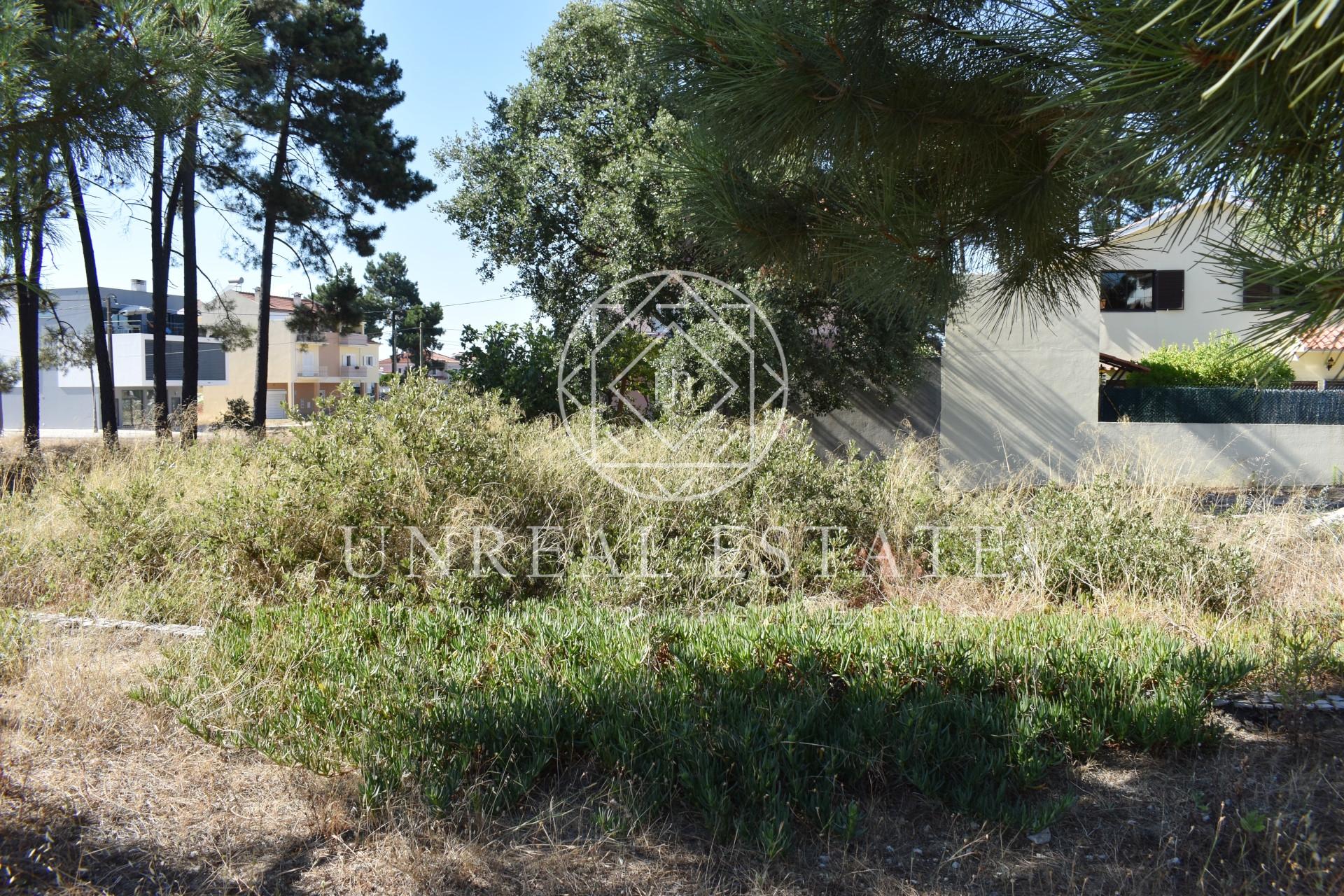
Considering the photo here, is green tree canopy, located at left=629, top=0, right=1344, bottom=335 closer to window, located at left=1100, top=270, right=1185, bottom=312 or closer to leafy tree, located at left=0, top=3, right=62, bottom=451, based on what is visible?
leafy tree, located at left=0, top=3, right=62, bottom=451

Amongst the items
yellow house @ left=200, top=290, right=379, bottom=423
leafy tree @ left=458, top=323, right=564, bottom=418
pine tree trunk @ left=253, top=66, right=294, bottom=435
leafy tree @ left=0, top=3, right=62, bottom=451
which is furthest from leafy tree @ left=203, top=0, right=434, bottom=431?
yellow house @ left=200, top=290, right=379, bottom=423

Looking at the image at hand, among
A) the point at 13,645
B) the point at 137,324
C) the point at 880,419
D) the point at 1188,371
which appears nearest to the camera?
the point at 13,645

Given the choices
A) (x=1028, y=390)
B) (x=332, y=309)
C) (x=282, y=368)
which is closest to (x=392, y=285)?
(x=282, y=368)

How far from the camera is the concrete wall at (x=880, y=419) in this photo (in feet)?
41.5

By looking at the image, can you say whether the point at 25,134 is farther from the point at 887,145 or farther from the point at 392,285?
the point at 392,285

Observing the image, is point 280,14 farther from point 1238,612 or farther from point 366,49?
point 1238,612

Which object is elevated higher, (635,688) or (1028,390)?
(1028,390)

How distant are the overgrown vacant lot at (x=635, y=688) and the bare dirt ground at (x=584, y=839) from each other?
0.04 feet

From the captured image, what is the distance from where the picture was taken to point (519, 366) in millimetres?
10938

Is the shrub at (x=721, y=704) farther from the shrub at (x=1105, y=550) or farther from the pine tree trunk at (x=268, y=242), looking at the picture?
the pine tree trunk at (x=268, y=242)

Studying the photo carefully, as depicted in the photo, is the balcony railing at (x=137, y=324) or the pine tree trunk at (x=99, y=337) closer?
the pine tree trunk at (x=99, y=337)

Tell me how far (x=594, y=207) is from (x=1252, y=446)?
1078 cm

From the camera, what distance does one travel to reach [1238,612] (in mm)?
4684

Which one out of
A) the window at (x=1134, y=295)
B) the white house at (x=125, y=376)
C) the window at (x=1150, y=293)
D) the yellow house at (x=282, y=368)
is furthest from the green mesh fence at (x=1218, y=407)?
the white house at (x=125, y=376)
